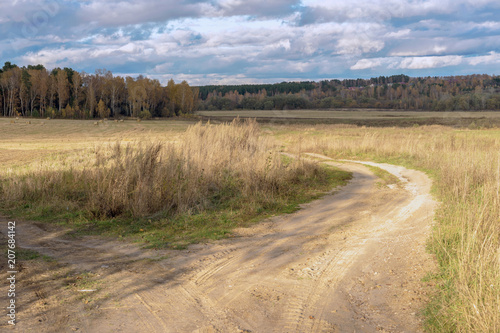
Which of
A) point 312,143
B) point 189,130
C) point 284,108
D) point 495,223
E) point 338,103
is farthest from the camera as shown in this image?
point 338,103

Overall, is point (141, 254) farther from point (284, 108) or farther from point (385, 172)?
point (284, 108)

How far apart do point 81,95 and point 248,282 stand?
8951cm

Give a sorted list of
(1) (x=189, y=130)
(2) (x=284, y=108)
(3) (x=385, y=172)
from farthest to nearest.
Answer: (2) (x=284, y=108) < (3) (x=385, y=172) < (1) (x=189, y=130)

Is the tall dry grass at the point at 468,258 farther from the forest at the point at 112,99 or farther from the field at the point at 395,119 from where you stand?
the forest at the point at 112,99

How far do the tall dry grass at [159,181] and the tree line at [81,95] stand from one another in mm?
71711

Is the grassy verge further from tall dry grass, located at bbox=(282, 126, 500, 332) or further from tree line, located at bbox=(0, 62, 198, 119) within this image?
tree line, located at bbox=(0, 62, 198, 119)

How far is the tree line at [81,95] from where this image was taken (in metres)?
76.6

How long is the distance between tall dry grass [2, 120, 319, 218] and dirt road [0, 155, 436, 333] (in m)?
1.71

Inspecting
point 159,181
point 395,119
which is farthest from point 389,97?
point 159,181

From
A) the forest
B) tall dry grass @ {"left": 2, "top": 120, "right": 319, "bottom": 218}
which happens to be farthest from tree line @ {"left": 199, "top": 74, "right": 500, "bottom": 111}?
tall dry grass @ {"left": 2, "top": 120, "right": 319, "bottom": 218}

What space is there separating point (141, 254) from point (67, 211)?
4.06 metres

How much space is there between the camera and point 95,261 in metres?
6.57

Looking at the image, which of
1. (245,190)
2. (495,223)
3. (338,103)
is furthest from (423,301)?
(338,103)

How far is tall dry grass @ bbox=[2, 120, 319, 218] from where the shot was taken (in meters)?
9.69
